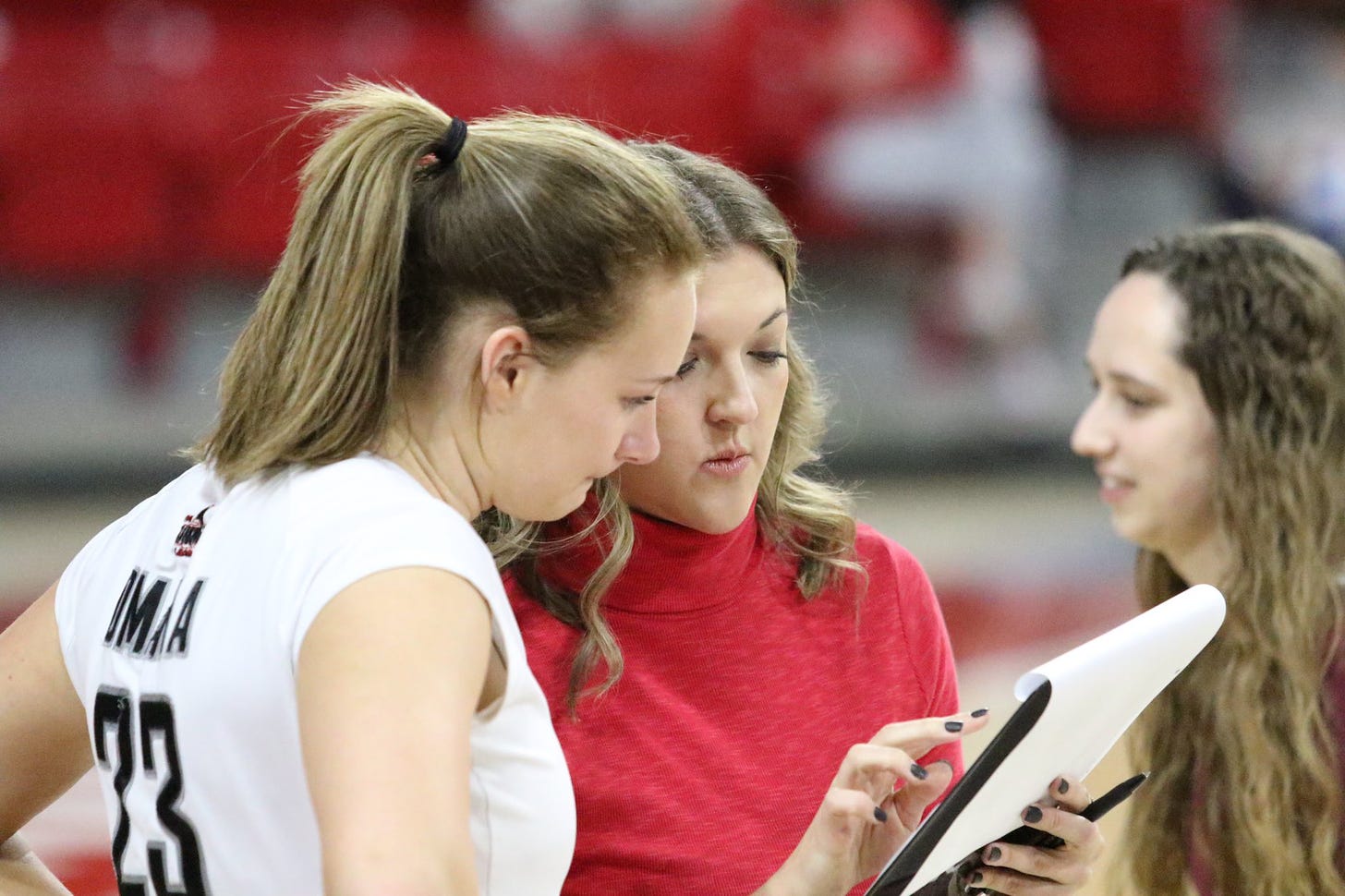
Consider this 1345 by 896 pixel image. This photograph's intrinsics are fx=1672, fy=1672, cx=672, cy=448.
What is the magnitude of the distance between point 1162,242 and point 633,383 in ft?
4.17

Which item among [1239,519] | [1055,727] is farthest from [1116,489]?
[1055,727]

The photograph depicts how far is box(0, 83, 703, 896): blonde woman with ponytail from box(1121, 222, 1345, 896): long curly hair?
1100 millimetres

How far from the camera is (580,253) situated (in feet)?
4.15

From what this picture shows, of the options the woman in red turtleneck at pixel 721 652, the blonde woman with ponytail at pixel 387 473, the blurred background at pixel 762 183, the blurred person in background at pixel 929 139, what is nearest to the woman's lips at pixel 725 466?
the woman in red turtleneck at pixel 721 652

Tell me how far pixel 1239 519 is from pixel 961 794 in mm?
1000

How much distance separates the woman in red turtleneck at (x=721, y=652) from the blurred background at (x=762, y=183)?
3.55 metres

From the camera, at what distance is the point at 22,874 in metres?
1.52

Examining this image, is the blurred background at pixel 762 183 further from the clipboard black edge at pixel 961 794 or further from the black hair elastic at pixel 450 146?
the black hair elastic at pixel 450 146

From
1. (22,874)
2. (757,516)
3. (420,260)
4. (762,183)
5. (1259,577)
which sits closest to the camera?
(420,260)

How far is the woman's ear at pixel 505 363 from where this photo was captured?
49.4 inches

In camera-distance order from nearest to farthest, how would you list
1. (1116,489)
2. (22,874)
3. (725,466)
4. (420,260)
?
1. (420,260)
2. (22,874)
3. (725,466)
4. (1116,489)

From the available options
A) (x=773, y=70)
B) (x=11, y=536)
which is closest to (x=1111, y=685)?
(x=11, y=536)

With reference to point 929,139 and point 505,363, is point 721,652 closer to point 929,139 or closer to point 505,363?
point 505,363

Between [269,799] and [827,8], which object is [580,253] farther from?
[827,8]
